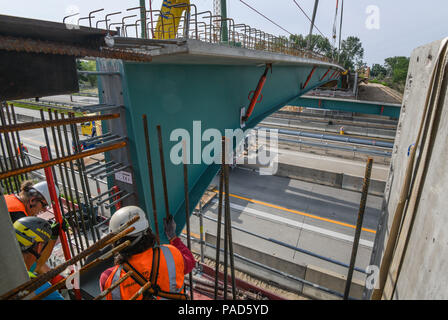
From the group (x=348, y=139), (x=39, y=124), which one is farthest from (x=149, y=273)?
(x=348, y=139)

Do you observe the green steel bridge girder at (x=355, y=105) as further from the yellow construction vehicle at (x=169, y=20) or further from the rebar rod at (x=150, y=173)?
the rebar rod at (x=150, y=173)

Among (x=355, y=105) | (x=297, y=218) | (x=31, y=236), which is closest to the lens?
(x=31, y=236)

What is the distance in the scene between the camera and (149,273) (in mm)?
2654

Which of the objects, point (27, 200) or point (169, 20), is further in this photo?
→ point (169, 20)

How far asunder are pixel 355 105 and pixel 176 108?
878 inches

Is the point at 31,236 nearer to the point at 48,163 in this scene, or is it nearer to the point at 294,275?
the point at 48,163

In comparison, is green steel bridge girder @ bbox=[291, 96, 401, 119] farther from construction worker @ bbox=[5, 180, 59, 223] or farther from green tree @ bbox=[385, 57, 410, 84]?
construction worker @ bbox=[5, 180, 59, 223]

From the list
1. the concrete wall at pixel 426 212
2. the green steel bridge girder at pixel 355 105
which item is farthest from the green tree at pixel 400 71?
the concrete wall at pixel 426 212

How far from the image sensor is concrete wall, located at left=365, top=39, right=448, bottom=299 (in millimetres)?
1477

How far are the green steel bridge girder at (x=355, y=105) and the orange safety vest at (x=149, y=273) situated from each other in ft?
75.6

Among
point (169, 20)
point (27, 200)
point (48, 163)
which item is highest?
point (169, 20)

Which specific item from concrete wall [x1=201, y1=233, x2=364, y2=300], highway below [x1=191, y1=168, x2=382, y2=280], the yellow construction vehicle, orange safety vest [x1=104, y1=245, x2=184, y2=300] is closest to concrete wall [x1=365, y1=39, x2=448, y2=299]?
orange safety vest [x1=104, y1=245, x2=184, y2=300]

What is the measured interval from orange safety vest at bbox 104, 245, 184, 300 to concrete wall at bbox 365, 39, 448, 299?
6.66ft
